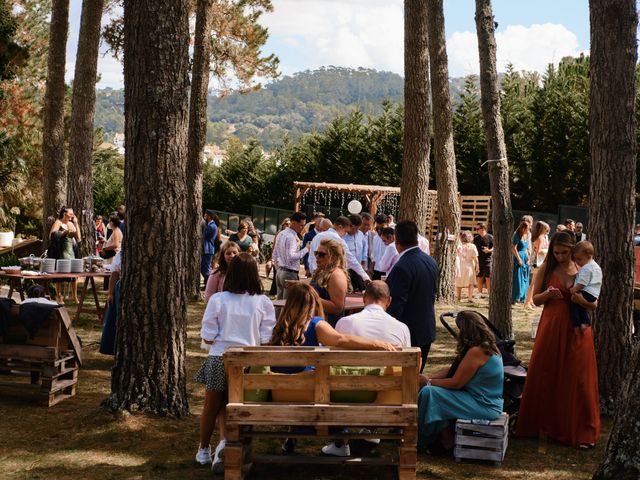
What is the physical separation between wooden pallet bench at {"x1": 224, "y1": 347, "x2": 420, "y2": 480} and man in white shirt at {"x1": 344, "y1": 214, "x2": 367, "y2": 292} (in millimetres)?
7563

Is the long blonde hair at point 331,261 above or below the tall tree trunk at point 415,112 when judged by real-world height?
below

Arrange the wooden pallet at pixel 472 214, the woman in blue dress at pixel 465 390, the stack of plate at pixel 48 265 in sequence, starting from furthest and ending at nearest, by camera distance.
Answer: the wooden pallet at pixel 472 214 < the stack of plate at pixel 48 265 < the woman in blue dress at pixel 465 390

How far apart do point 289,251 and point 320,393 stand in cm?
716

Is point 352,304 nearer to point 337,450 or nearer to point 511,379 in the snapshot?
point 511,379

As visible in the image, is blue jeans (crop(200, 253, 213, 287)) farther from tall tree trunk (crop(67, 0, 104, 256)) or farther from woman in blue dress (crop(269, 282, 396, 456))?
woman in blue dress (crop(269, 282, 396, 456))

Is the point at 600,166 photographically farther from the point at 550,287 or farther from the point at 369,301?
the point at 369,301

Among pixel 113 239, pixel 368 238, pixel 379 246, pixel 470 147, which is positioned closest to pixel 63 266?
pixel 113 239

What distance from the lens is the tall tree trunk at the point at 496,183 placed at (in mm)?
12094

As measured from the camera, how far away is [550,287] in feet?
26.6

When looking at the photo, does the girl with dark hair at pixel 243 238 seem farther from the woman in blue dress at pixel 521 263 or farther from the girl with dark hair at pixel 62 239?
the woman in blue dress at pixel 521 263

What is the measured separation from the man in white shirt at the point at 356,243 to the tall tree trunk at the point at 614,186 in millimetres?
5250

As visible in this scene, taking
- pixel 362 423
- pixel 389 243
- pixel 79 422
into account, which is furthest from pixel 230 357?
pixel 389 243

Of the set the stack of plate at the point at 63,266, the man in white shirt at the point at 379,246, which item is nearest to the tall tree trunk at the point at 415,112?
the man in white shirt at the point at 379,246

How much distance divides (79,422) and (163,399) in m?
0.77
